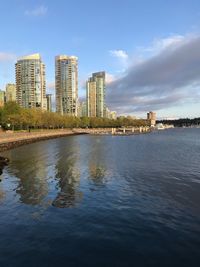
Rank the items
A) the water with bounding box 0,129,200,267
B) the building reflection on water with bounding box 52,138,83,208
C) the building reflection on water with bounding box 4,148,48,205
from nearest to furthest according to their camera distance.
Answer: the water with bounding box 0,129,200,267, the building reflection on water with bounding box 52,138,83,208, the building reflection on water with bounding box 4,148,48,205

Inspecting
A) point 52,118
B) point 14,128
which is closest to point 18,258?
point 14,128

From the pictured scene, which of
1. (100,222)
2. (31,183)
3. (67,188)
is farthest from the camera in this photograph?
(31,183)

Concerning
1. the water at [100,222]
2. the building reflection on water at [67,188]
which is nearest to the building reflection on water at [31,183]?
the water at [100,222]

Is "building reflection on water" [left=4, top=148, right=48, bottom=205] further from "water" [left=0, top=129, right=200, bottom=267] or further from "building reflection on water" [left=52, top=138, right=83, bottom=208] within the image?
"building reflection on water" [left=52, top=138, right=83, bottom=208]

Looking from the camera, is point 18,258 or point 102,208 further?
point 102,208

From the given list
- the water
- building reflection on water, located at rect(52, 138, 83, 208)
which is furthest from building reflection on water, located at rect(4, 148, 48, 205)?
building reflection on water, located at rect(52, 138, 83, 208)

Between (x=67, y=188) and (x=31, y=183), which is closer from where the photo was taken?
(x=67, y=188)

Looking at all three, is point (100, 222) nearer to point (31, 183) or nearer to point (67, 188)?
point (67, 188)

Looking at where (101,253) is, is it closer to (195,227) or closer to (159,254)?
(159,254)

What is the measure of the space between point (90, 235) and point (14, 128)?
458 ft

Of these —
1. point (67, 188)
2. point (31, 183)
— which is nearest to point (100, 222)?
point (67, 188)

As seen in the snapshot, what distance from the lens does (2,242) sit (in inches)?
612

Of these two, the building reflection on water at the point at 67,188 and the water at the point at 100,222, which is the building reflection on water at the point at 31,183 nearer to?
the water at the point at 100,222

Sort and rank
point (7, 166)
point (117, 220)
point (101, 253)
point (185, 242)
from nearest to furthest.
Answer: point (101, 253)
point (185, 242)
point (117, 220)
point (7, 166)
